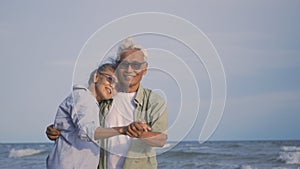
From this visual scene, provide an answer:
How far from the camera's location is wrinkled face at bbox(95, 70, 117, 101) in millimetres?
2555

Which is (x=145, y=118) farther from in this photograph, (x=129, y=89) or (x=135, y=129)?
(x=135, y=129)

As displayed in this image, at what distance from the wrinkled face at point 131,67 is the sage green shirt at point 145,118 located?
94 mm

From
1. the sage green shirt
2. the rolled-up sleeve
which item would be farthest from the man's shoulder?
the rolled-up sleeve

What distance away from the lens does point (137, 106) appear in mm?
2627

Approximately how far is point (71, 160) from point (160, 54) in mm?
598

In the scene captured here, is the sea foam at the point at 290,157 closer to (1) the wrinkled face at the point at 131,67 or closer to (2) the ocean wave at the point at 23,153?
(2) the ocean wave at the point at 23,153

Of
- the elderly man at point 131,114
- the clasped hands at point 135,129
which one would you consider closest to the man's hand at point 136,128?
the clasped hands at point 135,129

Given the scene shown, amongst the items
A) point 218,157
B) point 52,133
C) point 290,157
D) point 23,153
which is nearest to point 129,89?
point 52,133

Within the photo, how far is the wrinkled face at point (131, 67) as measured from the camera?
8.32 ft

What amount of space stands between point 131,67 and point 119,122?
28 centimetres

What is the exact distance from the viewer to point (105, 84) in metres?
2.57

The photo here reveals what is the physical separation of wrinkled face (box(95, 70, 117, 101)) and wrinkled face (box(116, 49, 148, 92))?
31mm

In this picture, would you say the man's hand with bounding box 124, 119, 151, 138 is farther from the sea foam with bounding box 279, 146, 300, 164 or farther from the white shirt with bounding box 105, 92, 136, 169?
the sea foam with bounding box 279, 146, 300, 164

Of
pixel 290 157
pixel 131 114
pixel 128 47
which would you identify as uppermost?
pixel 128 47
